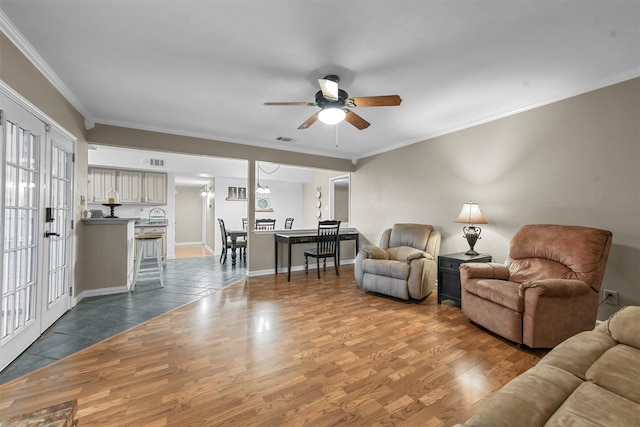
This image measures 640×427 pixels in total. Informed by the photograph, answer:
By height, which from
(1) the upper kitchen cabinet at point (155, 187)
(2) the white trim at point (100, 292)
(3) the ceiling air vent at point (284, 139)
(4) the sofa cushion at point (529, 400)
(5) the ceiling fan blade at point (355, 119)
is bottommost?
(2) the white trim at point (100, 292)

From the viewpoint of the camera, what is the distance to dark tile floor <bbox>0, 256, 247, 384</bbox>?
2.17 meters

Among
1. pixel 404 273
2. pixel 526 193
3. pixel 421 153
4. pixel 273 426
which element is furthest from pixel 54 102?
pixel 526 193

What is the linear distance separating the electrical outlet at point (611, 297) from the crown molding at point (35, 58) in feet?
17.4

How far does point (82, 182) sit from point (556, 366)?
15.8 ft

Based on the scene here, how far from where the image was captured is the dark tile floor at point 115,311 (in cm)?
217

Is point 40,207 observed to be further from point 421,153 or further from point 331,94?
point 421,153

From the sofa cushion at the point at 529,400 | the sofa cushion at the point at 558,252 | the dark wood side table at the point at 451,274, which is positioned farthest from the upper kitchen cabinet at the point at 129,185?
the sofa cushion at the point at 529,400

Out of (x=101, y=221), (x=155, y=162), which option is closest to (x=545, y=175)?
(x=101, y=221)

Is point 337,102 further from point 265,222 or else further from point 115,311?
point 265,222

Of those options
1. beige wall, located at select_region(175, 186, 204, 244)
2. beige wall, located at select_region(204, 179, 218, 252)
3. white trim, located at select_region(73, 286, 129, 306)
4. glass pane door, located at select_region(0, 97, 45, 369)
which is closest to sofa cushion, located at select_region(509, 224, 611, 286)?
glass pane door, located at select_region(0, 97, 45, 369)

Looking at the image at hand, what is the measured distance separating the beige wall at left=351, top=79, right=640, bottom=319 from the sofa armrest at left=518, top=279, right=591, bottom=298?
2.33 ft

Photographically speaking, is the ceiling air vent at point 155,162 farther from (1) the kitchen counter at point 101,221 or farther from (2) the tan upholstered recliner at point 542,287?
(2) the tan upholstered recliner at point 542,287

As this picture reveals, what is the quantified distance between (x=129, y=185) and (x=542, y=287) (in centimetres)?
768

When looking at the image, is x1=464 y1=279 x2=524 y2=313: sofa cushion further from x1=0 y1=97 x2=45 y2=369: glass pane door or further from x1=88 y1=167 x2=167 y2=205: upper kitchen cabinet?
x1=88 y1=167 x2=167 y2=205: upper kitchen cabinet
